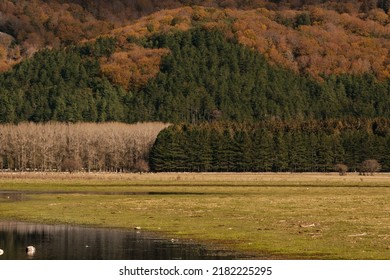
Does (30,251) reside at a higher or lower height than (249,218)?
higher

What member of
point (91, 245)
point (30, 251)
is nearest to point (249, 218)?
point (91, 245)

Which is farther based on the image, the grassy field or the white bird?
the grassy field

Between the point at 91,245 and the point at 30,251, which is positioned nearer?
the point at 30,251

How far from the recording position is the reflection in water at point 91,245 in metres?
42.5

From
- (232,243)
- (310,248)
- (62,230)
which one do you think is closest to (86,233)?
(62,230)

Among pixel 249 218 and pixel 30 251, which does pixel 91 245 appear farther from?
pixel 249 218

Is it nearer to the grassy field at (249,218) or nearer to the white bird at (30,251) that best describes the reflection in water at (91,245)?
the white bird at (30,251)

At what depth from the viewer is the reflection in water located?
139 ft

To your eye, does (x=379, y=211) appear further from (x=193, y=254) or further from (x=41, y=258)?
(x=41, y=258)

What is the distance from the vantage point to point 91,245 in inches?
1845

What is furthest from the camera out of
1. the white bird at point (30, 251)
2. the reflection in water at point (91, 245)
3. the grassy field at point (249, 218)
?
the grassy field at point (249, 218)

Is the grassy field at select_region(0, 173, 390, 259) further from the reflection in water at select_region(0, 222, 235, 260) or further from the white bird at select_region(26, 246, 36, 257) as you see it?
the white bird at select_region(26, 246, 36, 257)

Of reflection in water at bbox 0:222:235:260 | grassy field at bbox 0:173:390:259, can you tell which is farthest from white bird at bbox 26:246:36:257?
grassy field at bbox 0:173:390:259

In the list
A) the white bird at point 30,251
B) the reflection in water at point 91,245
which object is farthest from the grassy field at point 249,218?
the white bird at point 30,251
